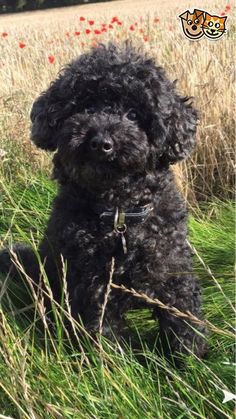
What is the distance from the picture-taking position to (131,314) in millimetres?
2859

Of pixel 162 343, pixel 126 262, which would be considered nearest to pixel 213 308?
pixel 162 343

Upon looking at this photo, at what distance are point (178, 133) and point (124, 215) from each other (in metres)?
0.43

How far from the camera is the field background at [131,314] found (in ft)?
5.98

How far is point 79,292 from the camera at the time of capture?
2465 mm

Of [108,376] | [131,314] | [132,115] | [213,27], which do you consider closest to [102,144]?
[132,115]

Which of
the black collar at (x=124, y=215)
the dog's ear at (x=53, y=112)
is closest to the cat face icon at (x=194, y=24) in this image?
the dog's ear at (x=53, y=112)

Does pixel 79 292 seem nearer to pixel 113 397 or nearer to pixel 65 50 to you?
pixel 113 397

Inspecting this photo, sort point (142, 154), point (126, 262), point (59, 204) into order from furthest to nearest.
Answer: point (59, 204), point (126, 262), point (142, 154)

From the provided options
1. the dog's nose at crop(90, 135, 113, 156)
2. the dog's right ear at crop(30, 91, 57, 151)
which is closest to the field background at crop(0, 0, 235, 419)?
the dog's right ear at crop(30, 91, 57, 151)

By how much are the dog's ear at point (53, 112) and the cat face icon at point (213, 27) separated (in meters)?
1.49

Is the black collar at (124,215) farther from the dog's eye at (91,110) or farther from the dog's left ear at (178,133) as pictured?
the dog's eye at (91,110)

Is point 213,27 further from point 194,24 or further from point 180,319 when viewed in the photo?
point 180,319

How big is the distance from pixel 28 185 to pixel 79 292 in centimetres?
144

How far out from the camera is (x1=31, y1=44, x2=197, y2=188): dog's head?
7.31ft
